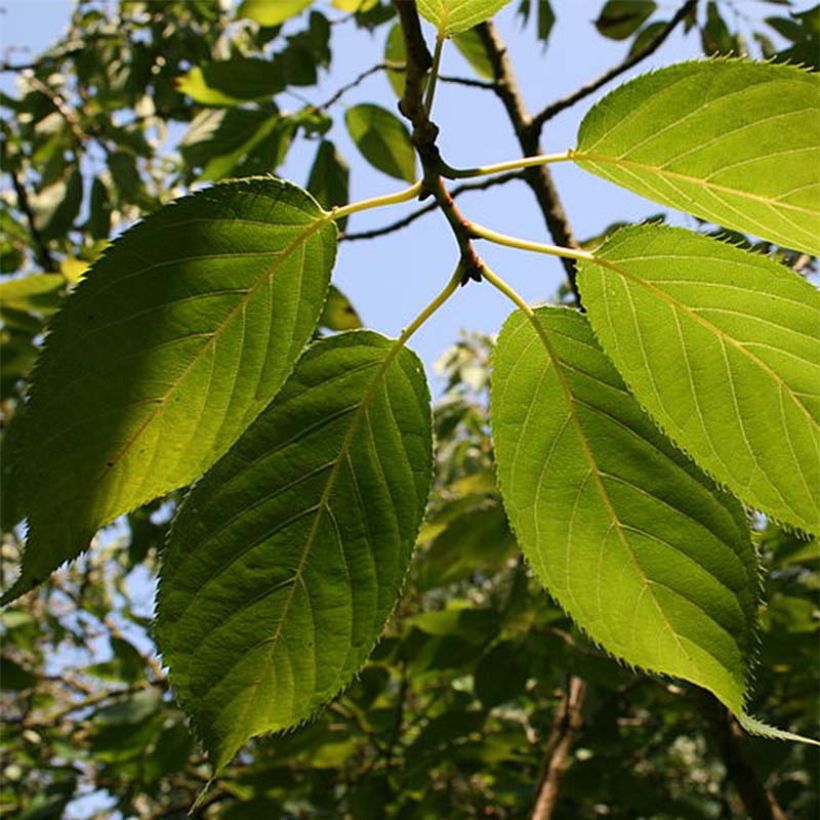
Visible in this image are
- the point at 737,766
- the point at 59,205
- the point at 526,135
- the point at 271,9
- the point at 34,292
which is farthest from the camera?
the point at 59,205

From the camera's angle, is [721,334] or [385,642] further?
[385,642]

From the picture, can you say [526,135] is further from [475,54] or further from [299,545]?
[299,545]

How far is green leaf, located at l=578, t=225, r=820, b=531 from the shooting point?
64 cm

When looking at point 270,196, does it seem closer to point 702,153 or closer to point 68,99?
point 702,153

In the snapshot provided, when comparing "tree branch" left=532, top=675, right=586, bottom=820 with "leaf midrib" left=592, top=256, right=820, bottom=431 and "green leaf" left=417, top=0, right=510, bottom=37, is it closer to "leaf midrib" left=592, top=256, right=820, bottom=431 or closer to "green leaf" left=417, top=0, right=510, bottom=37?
"leaf midrib" left=592, top=256, right=820, bottom=431

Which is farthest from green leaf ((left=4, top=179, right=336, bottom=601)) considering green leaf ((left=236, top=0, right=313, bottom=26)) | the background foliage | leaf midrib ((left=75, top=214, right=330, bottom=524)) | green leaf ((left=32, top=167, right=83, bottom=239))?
green leaf ((left=32, top=167, right=83, bottom=239))

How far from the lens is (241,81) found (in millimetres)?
1659

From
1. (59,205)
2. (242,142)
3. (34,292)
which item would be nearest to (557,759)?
(242,142)

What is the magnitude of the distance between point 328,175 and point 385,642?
3.02ft

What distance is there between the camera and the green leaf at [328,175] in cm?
171

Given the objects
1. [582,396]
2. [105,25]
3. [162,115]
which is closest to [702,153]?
[582,396]

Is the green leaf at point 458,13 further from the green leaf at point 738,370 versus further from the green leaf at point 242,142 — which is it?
the green leaf at point 242,142

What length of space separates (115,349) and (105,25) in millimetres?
3071

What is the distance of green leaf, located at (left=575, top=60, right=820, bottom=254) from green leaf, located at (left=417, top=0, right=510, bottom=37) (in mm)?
110
